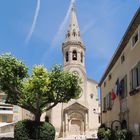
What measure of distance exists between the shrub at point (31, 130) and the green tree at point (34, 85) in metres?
0.85

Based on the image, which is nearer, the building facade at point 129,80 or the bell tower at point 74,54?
the building facade at point 129,80

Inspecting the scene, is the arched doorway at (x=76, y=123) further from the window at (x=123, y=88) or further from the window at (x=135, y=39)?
the window at (x=135, y=39)

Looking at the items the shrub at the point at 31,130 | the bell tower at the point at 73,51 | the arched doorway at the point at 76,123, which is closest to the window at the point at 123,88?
the shrub at the point at 31,130

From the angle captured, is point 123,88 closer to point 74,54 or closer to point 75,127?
point 75,127

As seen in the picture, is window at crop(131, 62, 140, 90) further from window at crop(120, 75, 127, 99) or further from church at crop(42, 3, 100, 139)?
church at crop(42, 3, 100, 139)

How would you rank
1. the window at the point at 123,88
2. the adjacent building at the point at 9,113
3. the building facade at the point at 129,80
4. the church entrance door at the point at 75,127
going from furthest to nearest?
the adjacent building at the point at 9,113, the church entrance door at the point at 75,127, the window at the point at 123,88, the building facade at the point at 129,80

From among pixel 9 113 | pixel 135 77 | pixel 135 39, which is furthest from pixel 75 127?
pixel 135 39

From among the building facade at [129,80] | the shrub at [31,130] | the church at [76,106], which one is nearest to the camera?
the building facade at [129,80]

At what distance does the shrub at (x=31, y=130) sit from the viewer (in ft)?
86.1

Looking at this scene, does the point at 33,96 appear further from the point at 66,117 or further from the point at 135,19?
the point at 66,117

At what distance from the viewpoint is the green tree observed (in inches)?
1043

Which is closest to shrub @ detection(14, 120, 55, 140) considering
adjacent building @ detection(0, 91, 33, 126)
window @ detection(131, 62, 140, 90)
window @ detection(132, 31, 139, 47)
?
window @ detection(131, 62, 140, 90)

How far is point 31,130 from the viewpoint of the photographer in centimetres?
2659

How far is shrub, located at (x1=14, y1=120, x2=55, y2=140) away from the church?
2715 cm
